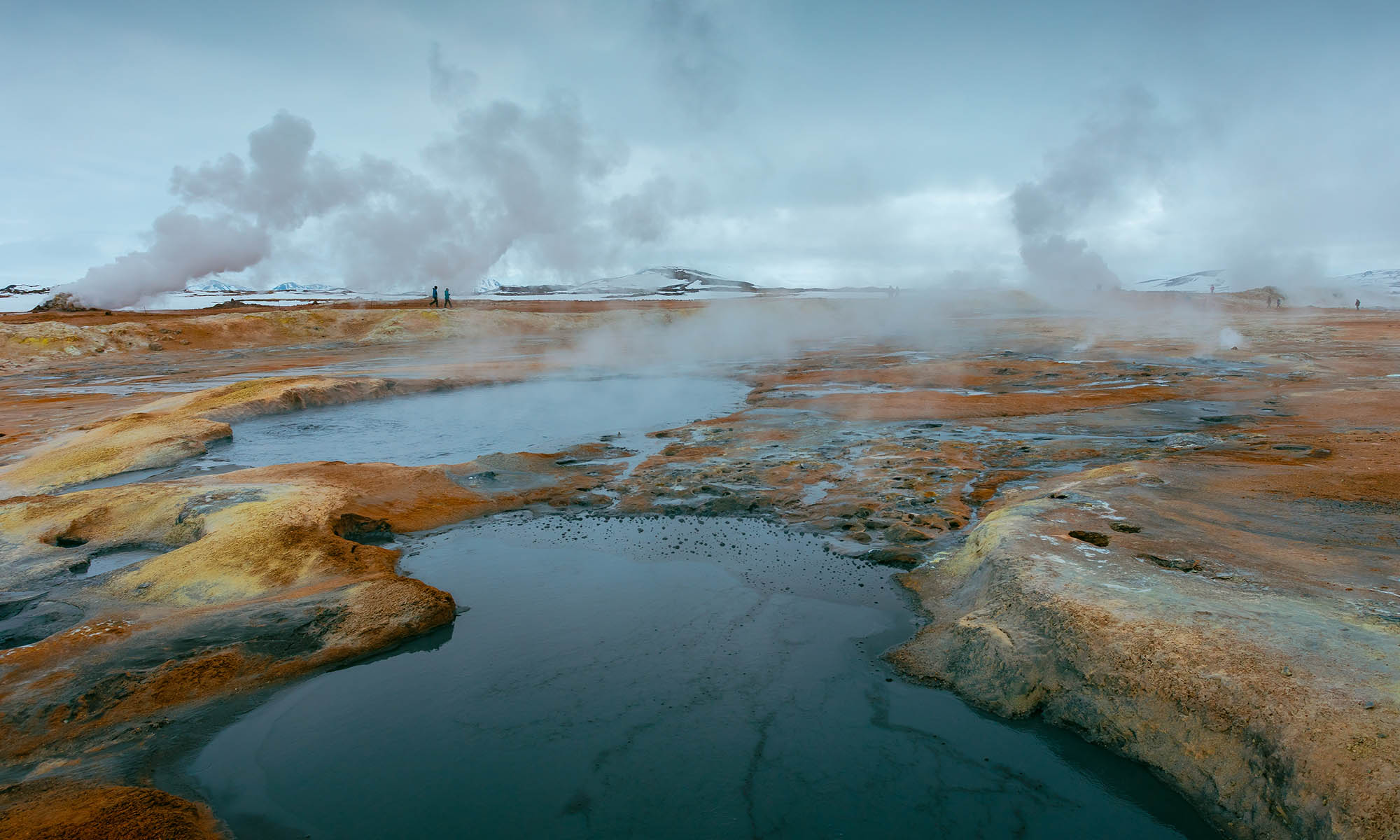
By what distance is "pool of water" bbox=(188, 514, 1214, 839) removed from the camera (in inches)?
137

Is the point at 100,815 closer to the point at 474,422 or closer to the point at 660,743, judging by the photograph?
the point at 660,743

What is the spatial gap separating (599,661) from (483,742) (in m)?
1.00

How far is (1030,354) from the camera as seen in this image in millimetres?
23578

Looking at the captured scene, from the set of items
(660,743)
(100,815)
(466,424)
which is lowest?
(660,743)

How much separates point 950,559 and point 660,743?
10.8 ft

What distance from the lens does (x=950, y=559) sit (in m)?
6.16

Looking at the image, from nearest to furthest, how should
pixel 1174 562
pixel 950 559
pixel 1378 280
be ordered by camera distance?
1. pixel 1174 562
2. pixel 950 559
3. pixel 1378 280

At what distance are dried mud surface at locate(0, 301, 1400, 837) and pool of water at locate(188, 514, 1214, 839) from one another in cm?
29

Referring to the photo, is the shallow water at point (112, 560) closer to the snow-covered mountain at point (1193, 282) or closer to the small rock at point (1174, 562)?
the small rock at point (1174, 562)

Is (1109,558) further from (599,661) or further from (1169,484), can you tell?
(599,661)

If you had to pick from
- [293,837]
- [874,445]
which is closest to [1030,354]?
[874,445]

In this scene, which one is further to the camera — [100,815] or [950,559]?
[950,559]

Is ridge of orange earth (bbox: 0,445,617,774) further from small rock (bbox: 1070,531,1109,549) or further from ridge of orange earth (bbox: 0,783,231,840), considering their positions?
small rock (bbox: 1070,531,1109,549)

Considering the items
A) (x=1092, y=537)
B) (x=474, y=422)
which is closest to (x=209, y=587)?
(x=1092, y=537)
